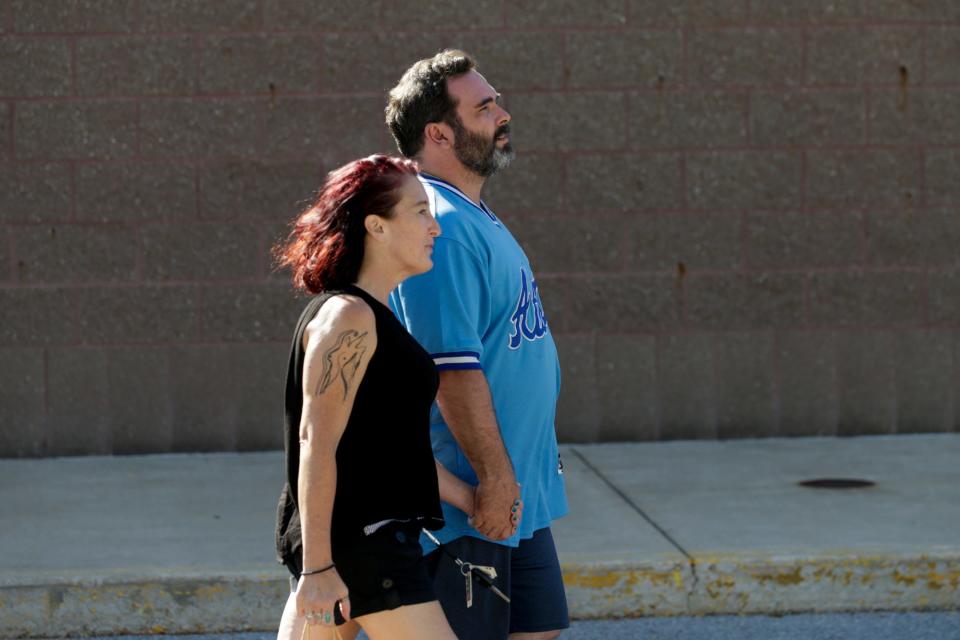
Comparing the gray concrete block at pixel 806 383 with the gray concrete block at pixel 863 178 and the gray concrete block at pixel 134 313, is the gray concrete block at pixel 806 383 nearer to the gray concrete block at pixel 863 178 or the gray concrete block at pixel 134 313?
the gray concrete block at pixel 863 178

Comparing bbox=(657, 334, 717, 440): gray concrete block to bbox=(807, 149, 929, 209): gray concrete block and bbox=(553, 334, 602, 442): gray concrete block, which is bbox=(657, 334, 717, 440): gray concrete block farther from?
bbox=(807, 149, 929, 209): gray concrete block

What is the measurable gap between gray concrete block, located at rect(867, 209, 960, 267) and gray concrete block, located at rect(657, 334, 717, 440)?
1069mm

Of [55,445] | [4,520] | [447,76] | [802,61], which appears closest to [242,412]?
[55,445]

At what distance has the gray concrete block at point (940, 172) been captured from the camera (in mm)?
8602

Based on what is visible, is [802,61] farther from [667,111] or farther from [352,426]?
[352,426]

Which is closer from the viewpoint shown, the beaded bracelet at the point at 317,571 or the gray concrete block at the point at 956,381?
the beaded bracelet at the point at 317,571

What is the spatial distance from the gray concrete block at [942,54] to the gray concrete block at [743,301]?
1.34 metres

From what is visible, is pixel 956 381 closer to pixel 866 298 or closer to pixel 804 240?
pixel 866 298

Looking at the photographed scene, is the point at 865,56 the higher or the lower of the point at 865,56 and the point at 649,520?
the higher

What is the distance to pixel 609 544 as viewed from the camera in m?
5.96

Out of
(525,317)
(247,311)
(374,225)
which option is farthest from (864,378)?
(374,225)

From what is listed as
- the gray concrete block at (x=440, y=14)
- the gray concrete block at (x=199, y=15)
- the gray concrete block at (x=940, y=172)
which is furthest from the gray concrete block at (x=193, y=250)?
the gray concrete block at (x=940, y=172)

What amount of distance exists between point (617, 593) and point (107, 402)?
3707 mm

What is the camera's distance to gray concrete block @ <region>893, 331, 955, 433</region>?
8656 mm
